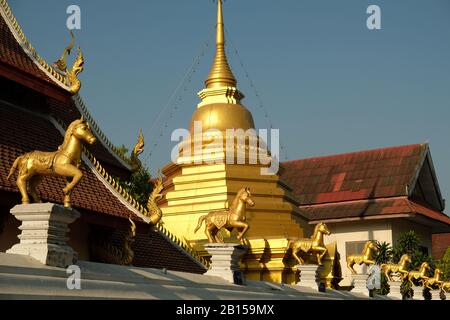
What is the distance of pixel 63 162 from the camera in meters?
9.18

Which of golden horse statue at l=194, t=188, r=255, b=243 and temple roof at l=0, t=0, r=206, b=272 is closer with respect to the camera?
temple roof at l=0, t=0, r=206, b=272

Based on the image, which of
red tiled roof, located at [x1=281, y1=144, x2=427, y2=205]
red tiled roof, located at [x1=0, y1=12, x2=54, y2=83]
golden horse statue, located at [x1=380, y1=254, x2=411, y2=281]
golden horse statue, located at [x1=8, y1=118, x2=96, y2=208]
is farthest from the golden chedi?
golden horse statue, located at [x1=8, y1=118, x2=96, y2=208]

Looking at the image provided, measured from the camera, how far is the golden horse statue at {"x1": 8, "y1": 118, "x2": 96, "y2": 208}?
30.2 ft

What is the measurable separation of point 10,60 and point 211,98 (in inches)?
537

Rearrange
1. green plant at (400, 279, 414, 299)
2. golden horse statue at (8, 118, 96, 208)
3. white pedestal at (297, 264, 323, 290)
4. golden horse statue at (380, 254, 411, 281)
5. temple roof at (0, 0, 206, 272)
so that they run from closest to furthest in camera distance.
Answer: golden horse statue at (8, 118, 96, 208) < temple roof at (0, 0, 206, 272) < white pedestal at (297, 264, 323, 290) < golden horse statue at (380, 254, 411, 281) < green plant at (400, 279, 414, 299)

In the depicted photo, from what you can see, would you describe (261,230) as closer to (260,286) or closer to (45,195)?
(260,286)

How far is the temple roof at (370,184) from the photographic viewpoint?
33031 millimetres

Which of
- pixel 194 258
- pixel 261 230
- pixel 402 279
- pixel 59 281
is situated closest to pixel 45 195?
pixel 59 281

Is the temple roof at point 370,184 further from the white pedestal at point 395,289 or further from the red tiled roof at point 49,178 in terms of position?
the red tiled roof at point 49,178

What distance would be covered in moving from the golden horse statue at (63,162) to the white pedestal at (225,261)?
161 inches

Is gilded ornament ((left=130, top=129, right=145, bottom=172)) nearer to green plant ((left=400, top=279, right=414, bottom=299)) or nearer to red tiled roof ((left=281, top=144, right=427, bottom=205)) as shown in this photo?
green plant ((left=400, top=279, right=414, bottom=299))

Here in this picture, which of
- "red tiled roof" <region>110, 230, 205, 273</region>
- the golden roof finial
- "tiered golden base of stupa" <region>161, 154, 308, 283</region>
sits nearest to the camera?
"red tiled roof" <region>110, 230, 205, 273</region>

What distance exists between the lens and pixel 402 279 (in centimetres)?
2350

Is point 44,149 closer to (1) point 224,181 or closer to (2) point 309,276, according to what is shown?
(2) point 309,276
